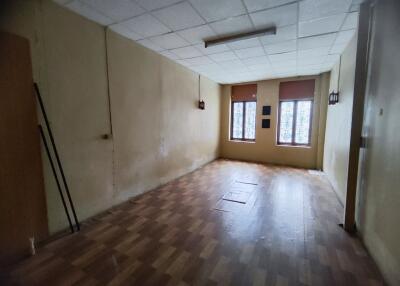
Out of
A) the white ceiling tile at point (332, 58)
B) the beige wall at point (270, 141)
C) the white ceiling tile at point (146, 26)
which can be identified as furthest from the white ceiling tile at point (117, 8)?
the beige wall at point (270, 141)

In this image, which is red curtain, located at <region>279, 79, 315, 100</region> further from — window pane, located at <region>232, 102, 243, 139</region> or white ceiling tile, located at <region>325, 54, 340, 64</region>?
window pane, located at <region>232, 102, 243, 139</region>

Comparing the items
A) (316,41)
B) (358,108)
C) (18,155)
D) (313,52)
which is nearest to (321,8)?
(316,41)

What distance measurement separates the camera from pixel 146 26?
2.72 m

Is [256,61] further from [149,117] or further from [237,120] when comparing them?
[237,120]

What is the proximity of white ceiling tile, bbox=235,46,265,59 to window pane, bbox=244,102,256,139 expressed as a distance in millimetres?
2838

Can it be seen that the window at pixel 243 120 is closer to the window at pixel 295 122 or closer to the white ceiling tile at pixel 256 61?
the window at pixel 295 122

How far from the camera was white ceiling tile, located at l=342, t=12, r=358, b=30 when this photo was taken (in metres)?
2.44

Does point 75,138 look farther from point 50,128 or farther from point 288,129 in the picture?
point 288,129

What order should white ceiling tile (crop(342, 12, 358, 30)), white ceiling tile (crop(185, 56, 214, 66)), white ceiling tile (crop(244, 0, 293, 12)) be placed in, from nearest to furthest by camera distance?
white ceiling tile (crop(244, 0, 293, 12)), white ceiling tile (crop(342, 12, 358, 30)), white ceiling tile (crop(185, 56, 214, 66))

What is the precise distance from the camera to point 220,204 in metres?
3.23

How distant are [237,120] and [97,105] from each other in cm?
515

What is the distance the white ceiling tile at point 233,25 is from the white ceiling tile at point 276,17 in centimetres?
11

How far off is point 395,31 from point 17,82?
12.1ft

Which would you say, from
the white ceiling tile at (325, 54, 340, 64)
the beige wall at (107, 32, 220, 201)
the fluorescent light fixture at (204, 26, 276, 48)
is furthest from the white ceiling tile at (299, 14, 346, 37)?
the beige wall at (107, 32, 220, 201)
